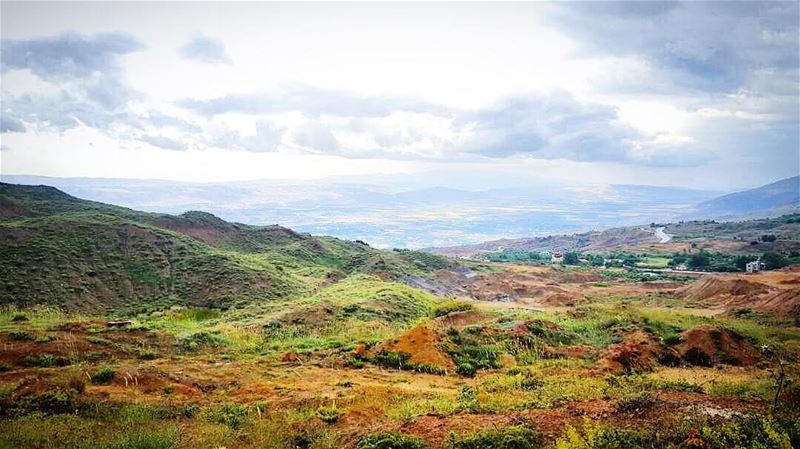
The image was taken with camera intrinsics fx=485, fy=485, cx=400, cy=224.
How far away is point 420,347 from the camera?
1883 cm

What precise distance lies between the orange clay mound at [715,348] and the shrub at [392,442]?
15.1 metres

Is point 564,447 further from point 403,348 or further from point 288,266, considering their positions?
point 288,266

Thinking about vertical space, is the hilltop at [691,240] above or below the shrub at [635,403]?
below

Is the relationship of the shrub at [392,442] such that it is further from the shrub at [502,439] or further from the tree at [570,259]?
the tree at [570,259]

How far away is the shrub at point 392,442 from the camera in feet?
28.1

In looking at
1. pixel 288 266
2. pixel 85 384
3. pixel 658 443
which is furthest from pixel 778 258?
pixel 85 384

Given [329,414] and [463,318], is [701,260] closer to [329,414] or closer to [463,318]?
[463,318]

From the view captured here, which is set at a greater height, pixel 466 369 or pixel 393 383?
pixel 393 383

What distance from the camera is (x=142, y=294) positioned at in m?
38.6

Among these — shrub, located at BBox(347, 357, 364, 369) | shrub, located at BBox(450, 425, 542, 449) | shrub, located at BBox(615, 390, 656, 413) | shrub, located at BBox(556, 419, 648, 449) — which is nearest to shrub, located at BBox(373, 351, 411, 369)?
shrub, located at BBox(347, 357, 364, 369)

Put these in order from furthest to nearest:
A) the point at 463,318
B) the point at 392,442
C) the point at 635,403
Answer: the point at 463,318
the point at 635,403
the point at 392,442

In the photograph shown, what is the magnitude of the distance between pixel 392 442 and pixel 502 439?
6.33 ft

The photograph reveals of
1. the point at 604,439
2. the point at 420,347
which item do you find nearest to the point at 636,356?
the point at 420,347

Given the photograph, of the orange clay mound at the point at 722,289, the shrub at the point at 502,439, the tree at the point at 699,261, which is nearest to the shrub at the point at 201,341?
the shrub at the point at 502,439
